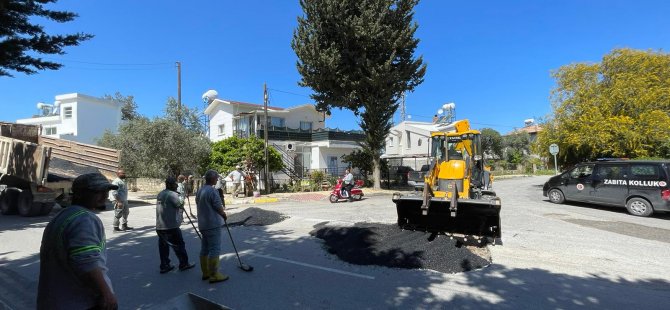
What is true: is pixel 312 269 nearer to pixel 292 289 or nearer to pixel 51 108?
pixel 292 289

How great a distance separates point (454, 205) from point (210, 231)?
15.3 ft

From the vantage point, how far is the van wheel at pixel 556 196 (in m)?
14.3

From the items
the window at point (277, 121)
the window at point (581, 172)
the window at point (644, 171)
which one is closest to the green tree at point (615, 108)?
the window at point (581, 172)

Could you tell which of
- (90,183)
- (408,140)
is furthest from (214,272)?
(408,140)

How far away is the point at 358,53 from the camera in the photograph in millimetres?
19344

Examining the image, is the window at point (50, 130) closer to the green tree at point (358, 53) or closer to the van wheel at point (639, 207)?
the green tree at point (358, 53)

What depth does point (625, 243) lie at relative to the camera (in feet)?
25.4

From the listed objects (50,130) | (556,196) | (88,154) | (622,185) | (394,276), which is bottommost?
(394,276)

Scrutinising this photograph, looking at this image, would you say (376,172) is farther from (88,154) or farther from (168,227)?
(168,227)

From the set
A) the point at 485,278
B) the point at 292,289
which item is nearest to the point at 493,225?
the point at 485,278

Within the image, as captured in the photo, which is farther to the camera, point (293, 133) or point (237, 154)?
point (293, 133)

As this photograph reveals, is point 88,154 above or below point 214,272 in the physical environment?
above

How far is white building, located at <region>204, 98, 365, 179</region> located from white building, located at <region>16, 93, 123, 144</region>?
1493 centimetres

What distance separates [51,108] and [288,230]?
51112mm
